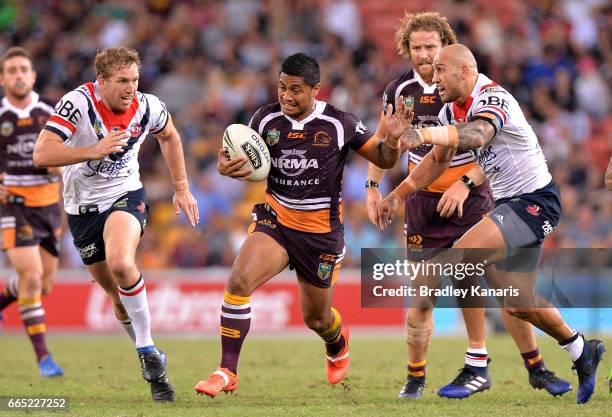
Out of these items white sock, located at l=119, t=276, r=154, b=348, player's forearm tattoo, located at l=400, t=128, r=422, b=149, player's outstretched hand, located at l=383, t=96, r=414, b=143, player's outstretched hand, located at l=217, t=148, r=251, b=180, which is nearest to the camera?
player's forearm tattoo, located at l=400, t=128, r=422, b=149

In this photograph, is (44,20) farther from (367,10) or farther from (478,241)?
(478,241)

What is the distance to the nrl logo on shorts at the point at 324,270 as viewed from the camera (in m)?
8.55

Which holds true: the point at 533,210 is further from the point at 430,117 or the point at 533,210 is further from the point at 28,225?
the point at 28,225

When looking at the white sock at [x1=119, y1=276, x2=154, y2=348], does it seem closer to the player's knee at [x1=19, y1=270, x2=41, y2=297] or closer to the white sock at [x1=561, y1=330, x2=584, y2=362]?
the player's knee at [x1=19, y1=270, x2=41, y2=297]

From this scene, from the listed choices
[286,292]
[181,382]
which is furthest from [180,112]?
[181,382]

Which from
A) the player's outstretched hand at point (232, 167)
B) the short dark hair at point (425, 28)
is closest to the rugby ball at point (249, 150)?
the player's outstretched hand at point (232, 167)

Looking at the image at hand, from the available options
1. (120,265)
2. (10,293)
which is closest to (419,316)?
(120,265)

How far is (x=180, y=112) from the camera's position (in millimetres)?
19859

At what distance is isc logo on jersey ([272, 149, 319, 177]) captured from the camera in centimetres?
843

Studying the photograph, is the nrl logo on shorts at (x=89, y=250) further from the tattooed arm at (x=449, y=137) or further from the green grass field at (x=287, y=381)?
the tattooed arm at (x=449, y=137)

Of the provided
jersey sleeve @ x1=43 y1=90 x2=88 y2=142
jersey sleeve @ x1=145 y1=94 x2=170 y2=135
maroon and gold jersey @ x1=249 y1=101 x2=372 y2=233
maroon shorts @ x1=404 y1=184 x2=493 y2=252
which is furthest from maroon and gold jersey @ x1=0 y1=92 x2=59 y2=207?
maroon shorts @ x1=404 y1=184 x2=493 y2=252

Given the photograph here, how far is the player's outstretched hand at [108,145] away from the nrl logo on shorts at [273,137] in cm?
110

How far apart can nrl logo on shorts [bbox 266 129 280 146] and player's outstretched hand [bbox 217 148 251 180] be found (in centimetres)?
38

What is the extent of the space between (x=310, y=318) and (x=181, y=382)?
6.07 feet
